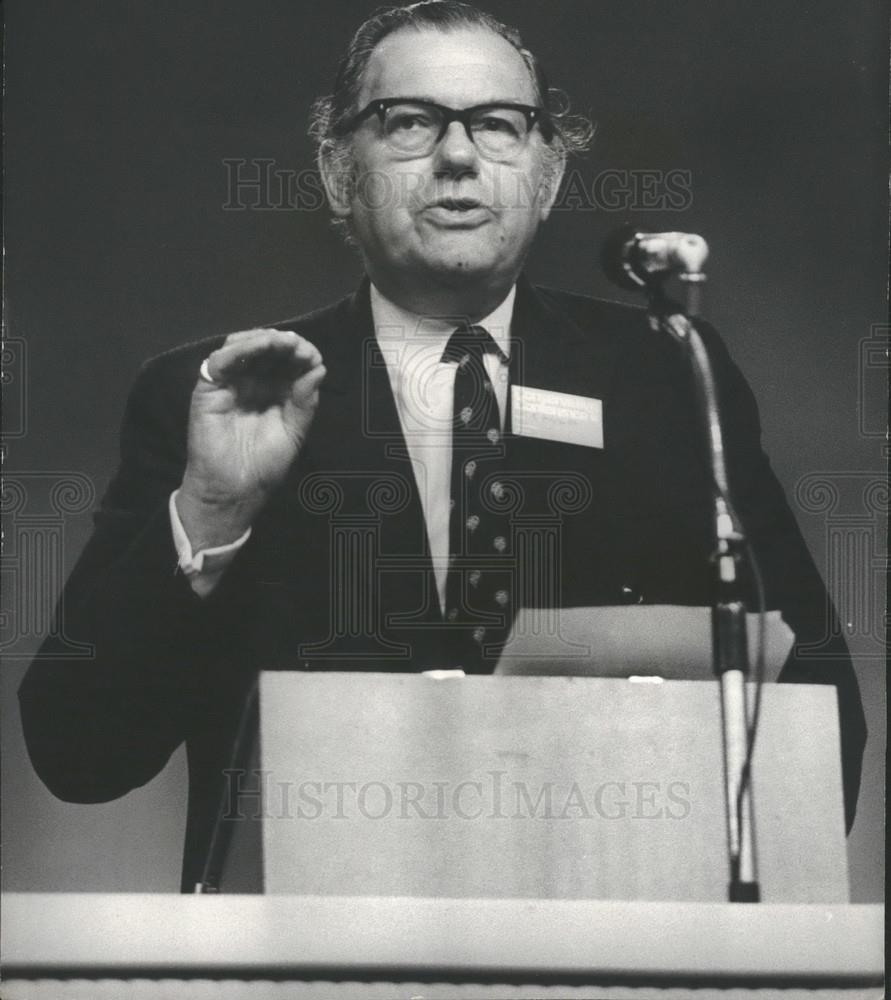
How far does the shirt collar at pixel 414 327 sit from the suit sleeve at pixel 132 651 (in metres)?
0.56

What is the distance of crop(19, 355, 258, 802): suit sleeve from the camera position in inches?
182

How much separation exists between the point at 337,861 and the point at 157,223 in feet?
6.02

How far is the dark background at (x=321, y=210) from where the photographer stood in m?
4.79

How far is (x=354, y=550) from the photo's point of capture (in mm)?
4664

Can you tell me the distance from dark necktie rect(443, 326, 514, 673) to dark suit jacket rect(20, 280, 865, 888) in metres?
0.06

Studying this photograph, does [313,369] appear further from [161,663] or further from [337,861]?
[337,861]

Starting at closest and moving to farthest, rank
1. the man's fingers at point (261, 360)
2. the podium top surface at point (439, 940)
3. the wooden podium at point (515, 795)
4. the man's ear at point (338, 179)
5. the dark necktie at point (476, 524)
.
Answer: the podium top surface at point (439, 940)
the wooden podium at point (515, 795)
the dark necktie at point (476, 524)
the man's fingers at point (261, 360)
the man's ear at point (338, 179)

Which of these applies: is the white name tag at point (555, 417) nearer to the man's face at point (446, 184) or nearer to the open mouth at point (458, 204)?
the man's face at point (446, 184)

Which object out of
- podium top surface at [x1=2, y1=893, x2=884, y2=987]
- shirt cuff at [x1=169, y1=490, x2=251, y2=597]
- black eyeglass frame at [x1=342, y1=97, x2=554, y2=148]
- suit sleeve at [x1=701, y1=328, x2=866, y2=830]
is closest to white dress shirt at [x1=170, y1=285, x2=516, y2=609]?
shirt cuff at [x1=169, y1=490, x2=251, y2=597]

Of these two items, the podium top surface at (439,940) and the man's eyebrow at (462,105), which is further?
the man's eyebrow at (462,105)

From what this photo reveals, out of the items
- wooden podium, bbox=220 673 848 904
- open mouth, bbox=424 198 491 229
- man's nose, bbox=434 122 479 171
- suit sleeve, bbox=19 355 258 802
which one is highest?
man's nose, bbox=434 122 479 171

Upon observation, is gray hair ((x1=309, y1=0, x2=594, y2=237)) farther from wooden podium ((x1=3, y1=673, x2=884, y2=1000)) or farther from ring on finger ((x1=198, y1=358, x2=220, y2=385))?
wooden podium ((x1=3, y1=673, x2=884, y2=1000))

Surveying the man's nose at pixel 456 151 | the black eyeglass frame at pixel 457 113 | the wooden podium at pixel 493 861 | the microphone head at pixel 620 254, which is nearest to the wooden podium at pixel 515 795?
the wooden podium at pixel 493 861

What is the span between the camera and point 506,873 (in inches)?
176
